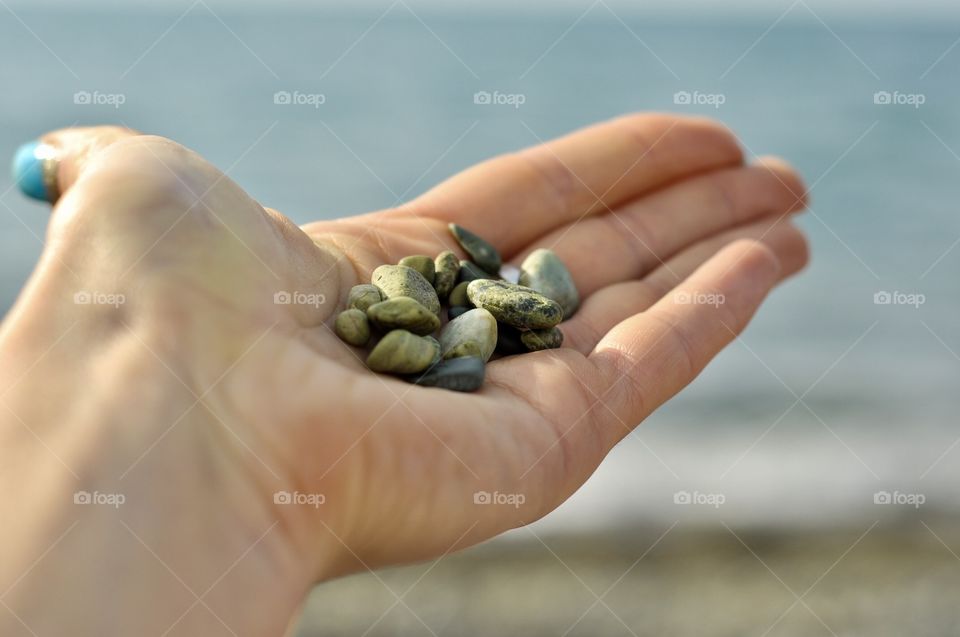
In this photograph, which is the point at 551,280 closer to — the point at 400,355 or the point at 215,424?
the point at 400,355

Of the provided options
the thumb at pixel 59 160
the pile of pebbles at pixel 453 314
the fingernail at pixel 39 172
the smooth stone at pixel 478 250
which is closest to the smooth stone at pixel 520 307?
the pile of pebbles at pixel 453 314

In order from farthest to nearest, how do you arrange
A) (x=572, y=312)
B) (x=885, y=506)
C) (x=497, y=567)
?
(x=885, y=506) < (x=497, y=567) < (x=572, y=312)

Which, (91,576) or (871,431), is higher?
(91,576)

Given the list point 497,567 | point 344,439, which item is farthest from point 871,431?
point 344,439

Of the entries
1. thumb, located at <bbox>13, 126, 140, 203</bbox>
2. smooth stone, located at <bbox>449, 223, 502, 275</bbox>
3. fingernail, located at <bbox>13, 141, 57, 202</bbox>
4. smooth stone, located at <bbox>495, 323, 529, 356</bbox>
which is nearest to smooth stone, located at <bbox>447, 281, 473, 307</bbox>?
smooth stone, located at <bbox>495, 323, 529, 356</bbox>

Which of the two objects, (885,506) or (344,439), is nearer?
(344,439)

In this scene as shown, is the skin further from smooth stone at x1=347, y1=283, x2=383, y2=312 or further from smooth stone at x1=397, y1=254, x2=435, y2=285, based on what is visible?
smooth stone at x1=397, y1=254, x2=435, y2=285

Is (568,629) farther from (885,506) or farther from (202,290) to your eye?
(202,290)

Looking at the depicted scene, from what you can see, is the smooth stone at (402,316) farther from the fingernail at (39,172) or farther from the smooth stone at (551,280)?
the fingernail at (39,172)
